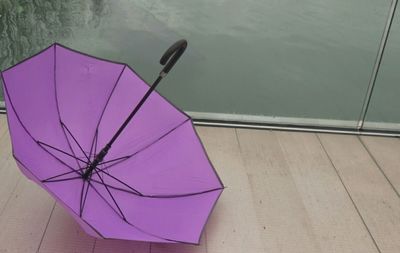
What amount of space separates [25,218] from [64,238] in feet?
0.44

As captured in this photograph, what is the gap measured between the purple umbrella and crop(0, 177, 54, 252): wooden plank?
204 millimetres

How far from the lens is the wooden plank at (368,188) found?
1.29 m

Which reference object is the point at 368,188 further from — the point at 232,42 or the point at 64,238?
the point at 64,238

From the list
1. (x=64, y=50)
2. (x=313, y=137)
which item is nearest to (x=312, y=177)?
(x=313, y=137)

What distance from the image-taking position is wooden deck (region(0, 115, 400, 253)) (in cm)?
118

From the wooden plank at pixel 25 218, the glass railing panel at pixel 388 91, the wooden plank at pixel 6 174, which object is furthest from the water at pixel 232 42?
the wooden plank at pixel 25 218

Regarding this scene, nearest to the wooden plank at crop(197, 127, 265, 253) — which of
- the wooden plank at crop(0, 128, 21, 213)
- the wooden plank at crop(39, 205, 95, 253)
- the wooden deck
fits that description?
the wooden deck

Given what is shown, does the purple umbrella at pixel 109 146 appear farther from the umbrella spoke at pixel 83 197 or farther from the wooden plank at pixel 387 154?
the wooden plank at pixel 387 154

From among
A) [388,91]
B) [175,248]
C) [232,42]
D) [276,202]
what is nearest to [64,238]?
[175,248]

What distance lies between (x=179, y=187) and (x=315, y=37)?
0.80 m

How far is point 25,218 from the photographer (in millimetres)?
1215

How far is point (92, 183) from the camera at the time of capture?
1089 mm

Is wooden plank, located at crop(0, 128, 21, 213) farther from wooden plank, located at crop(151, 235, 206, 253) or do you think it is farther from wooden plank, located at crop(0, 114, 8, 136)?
wooden plank, located at crop(151, 235, 206, 253)

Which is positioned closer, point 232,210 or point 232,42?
point 232,210
